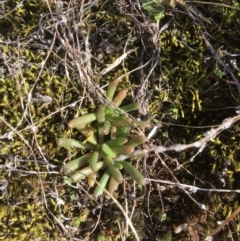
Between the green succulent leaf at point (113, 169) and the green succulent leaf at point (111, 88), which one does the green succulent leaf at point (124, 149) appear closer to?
the green succulent leaf at point (113, 169)

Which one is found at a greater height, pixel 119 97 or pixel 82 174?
pixel 119 97

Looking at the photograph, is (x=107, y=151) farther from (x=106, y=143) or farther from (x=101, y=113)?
(x=101, y=113)

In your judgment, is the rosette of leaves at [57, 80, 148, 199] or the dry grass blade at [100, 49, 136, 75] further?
the dry grass blade at [100, 49, 136, 75]

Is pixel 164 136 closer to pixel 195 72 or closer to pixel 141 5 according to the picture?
pixel 195 72

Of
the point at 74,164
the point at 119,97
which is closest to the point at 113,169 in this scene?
the point at 74,164

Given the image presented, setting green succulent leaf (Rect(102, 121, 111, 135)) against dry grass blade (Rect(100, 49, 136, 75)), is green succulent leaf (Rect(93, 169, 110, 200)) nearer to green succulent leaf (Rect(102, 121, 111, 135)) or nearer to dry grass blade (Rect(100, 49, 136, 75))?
green succulent leaf (Rect(102, 121, 111, 135))

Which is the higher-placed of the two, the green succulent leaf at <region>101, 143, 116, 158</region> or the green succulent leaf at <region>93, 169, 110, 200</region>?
the green succulent leaf at <region>101, 143, 116, 158</region>

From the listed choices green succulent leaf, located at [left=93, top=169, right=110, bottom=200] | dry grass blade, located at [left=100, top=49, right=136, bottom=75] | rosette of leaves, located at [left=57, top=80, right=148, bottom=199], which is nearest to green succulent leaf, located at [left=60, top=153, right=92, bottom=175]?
rosette of leaves, located at [left=57, top=80, right=148, bottom=199]

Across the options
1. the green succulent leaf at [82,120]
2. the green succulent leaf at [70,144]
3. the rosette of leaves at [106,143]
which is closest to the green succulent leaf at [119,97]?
the rosette of leaves at [106,143]

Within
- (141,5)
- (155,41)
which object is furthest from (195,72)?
(141,5)
